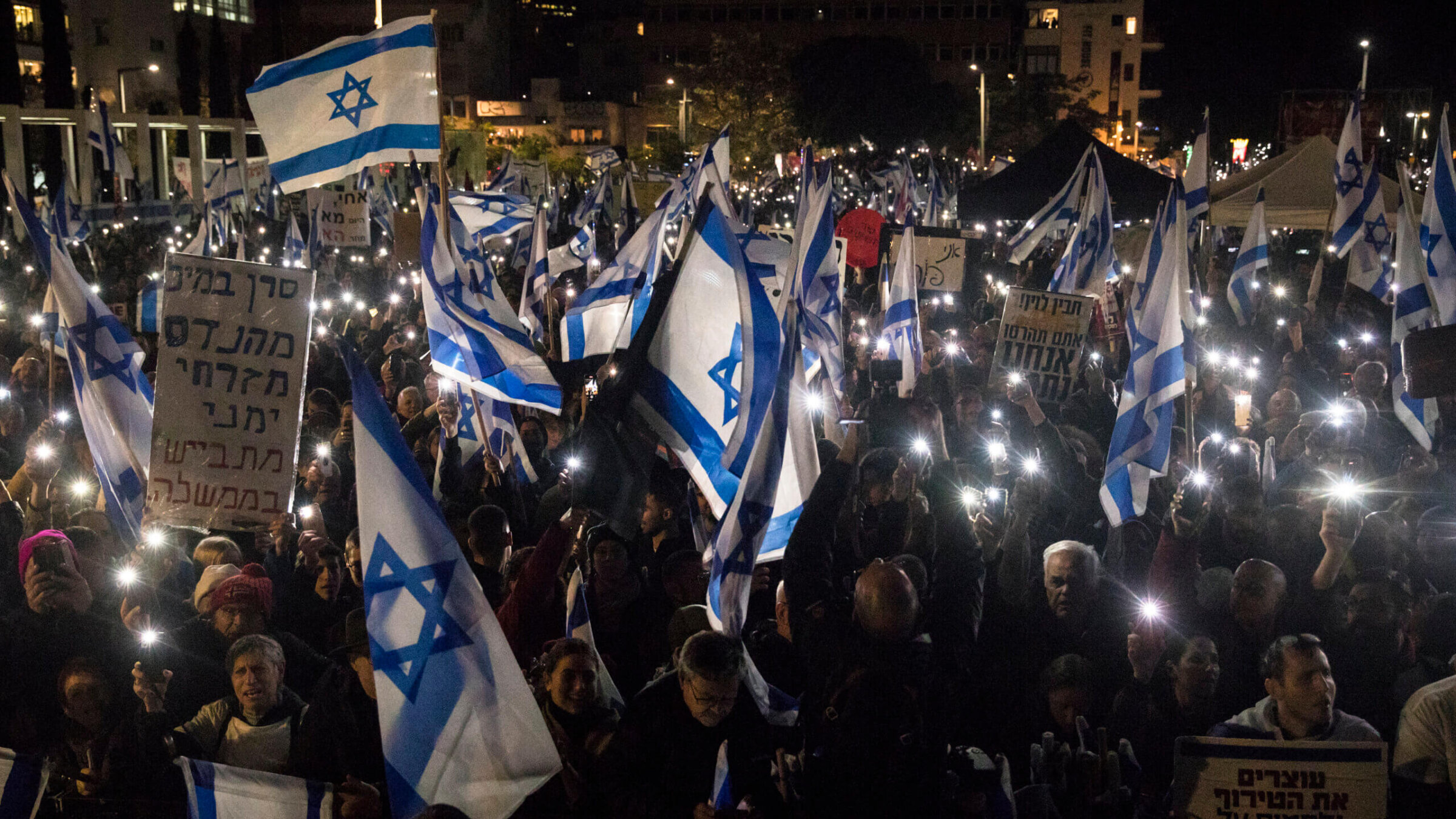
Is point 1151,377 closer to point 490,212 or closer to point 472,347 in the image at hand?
point 472,347

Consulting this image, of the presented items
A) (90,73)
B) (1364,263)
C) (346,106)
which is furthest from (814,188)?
(90,73)

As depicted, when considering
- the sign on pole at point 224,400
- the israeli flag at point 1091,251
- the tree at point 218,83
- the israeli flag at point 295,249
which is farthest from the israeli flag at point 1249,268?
the tree at point 218,83

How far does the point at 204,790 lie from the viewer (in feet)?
12.7

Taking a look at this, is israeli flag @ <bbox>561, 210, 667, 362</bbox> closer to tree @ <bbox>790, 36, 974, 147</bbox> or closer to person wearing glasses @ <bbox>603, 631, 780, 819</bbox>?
person wearing glasses @ <bbox>603, 631, 780, 819</bbox>

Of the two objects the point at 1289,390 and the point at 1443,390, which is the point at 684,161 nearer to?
the point at 1289,390

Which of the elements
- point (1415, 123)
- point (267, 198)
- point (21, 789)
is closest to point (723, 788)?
point (21, 789)

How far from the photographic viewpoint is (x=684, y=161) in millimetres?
51000

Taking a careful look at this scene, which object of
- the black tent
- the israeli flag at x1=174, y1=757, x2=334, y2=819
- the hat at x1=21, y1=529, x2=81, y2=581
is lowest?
the israeli flag at x1=174, y1=757, x2=334, y2=819

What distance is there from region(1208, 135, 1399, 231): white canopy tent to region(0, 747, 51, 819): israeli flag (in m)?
18.3

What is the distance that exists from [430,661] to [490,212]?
1201 centimetres

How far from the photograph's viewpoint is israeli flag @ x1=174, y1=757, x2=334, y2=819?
3.89 meters

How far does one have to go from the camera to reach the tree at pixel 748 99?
197ft

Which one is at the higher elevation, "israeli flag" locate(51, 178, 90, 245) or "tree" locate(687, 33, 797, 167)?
"tree" locate(687, 33, 797, 167)

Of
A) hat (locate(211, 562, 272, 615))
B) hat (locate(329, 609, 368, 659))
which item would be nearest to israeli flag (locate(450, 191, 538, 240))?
hat (locate(211, 562, 272, 615))
